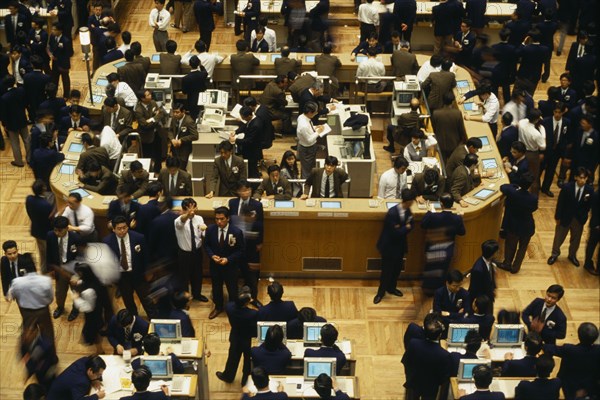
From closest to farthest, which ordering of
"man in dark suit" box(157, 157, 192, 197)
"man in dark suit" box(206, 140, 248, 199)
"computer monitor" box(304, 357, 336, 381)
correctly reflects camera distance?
"computer monitor" box(304, 357, 336, 381)
"man in dark suit" box(157, 157, 192, 197)
"man in dark suit" box(206, 140, 248, 199)

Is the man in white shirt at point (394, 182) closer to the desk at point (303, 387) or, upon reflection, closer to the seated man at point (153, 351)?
the desk at point (303, 387)

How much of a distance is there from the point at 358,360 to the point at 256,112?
12.2ft

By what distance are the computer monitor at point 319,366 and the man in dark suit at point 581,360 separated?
6.44 feet

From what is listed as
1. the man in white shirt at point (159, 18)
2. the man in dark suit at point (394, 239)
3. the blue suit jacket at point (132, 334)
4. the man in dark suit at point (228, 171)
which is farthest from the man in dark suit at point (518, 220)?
the man in white shirt at point (159, 18)

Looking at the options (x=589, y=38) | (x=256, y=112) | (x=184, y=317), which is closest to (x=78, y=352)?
(x=184, y=317)

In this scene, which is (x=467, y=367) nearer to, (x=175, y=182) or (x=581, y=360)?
(x=581, y=360)

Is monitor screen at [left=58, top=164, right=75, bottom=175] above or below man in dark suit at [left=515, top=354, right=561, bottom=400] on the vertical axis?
above

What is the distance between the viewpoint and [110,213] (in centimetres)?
999

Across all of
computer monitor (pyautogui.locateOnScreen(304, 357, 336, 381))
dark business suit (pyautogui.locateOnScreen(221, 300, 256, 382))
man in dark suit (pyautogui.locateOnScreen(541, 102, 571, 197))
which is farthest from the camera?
man in dark suit (pyautogui.locateOnScreen(541, 102, 571, 197))

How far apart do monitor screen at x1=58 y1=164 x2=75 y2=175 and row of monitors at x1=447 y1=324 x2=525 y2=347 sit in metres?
4.86

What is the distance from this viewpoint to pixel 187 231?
32.2 feet

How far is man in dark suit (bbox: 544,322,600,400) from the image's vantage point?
8125mm

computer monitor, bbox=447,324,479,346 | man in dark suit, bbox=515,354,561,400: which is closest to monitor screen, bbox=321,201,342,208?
computer monitor, bbox=447,324,479,346

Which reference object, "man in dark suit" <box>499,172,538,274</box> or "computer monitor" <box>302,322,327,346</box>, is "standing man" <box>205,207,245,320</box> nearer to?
"computer monitor" <box>302,322,327,346</box>
